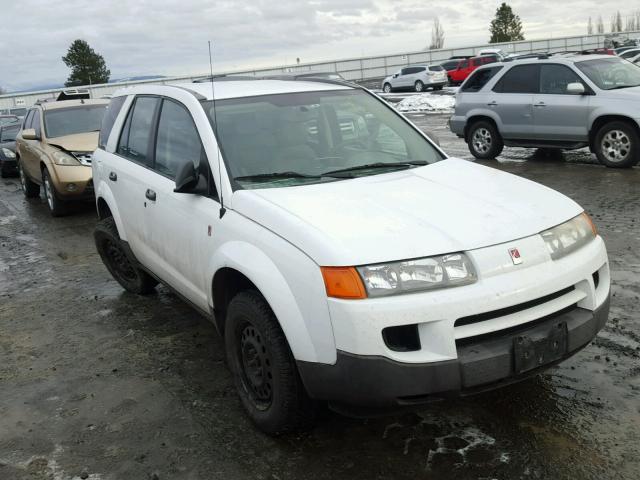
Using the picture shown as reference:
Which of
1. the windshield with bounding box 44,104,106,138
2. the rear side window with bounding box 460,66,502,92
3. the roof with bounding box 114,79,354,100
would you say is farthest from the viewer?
the rear side window with bounding box 460,66,502,92

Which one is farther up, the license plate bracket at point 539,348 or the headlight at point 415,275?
the headlight at point 415,275

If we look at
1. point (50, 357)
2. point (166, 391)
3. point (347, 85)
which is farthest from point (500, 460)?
point (50, 357)

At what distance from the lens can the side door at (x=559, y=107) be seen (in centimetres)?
1054

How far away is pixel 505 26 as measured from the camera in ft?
245

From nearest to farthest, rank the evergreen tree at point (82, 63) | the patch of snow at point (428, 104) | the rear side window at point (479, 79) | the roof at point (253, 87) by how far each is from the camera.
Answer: the roof at point (253, 87) < the rear side window at point (479, 79) < the patch of snow at point (428, 104) < the evergreen tree at point (82, 63)

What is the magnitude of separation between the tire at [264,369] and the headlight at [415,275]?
1.95ft

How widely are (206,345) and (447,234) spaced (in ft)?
7.89

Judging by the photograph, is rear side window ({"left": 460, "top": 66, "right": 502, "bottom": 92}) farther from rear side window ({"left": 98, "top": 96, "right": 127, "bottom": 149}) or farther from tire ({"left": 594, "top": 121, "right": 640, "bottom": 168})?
rear side window ({"left": 98, "top": 96, "right": 127, "bottom": 149})

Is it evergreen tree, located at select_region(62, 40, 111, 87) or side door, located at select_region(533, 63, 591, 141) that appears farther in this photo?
evergreen tree, located at select_region(62, 40, 111, 87)

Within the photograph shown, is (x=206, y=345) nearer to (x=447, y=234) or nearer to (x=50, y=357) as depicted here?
(x=50, y=357)

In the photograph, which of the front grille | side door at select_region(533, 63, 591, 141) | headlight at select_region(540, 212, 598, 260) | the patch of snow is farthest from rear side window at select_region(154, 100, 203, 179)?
the patch of snow

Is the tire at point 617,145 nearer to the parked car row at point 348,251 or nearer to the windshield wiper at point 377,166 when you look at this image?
the parked car row at point 348,251

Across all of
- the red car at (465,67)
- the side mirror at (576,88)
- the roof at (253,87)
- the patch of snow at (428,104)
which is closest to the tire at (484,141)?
the side mirror at (576,88)

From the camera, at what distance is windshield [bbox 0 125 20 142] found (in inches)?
678
